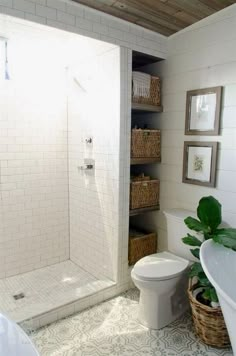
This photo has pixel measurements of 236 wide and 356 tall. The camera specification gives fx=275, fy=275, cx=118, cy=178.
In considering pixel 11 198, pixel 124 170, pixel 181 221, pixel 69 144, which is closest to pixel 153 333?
pixel 181 221

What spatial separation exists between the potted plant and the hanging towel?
44.3 inches

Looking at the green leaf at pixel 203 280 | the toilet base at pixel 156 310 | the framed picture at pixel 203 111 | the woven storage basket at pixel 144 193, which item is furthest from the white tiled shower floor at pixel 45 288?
the framed picture at pixel 203 111

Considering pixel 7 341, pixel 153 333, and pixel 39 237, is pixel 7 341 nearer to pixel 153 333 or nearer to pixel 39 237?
pixel 153 333

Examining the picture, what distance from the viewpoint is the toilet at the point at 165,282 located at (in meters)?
2.04

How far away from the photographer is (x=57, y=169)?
2988mm

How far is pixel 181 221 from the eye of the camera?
2.32 meters

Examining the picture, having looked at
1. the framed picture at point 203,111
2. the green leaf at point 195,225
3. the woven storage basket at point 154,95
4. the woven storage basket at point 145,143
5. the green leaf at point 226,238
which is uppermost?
the woven storage basket at point 154,95

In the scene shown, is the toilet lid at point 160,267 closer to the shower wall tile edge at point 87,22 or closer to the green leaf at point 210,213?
the green leaf at point 210,213

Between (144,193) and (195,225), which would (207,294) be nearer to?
(195,225)

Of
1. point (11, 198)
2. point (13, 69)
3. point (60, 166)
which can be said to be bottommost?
point (11, 198)

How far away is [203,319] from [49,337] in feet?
3.65

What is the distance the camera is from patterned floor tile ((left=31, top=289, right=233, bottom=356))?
1876 millimetres

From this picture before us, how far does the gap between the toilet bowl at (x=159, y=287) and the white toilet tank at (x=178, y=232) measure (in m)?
0.09

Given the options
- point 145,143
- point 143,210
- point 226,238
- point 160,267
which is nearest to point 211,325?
point 160,267
